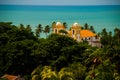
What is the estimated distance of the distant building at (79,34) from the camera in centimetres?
4141

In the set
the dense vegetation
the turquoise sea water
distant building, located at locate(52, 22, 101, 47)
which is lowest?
the dense vegetation

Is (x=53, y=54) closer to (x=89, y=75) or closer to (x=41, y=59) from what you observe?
(x=41, y=59)

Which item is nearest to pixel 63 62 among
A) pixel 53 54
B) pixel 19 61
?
pixel 53 54

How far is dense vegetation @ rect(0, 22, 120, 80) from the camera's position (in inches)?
803

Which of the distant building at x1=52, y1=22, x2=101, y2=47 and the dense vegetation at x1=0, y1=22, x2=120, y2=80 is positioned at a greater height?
the distant building at x1=52, y1=22, x2=101, y2=47

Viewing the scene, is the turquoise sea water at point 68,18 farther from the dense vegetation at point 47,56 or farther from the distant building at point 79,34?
the dense vegetation at point 47,56

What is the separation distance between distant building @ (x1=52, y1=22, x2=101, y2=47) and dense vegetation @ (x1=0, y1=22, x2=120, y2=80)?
49.5 feet

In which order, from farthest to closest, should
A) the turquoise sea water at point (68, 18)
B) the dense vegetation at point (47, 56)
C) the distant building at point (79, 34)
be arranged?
the turquoise sea water at point (68, 18), the distant building at point (79, 34), the dense vegetation at point (47, 56)

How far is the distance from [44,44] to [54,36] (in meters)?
1.74

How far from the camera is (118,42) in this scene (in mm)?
20391

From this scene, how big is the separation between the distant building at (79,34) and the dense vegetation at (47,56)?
1509cm

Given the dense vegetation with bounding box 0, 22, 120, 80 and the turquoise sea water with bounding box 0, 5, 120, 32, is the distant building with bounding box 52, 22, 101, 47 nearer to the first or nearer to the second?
the dense vegetation with bounding box 0, 22, 120, 80

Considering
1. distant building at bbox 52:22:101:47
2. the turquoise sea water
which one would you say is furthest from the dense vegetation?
the turquoise sea water

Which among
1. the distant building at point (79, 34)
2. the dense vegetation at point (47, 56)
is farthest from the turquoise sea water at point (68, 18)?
the dense vegetation at point (47, 56)
